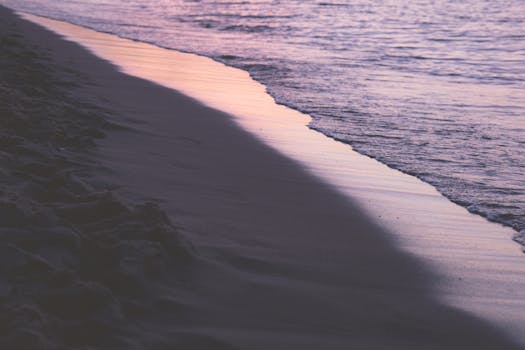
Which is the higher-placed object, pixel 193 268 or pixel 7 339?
pixel 7 339

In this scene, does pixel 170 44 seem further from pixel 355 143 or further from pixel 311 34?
pixel 355 143

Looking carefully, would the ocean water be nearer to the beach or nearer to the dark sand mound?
the beach

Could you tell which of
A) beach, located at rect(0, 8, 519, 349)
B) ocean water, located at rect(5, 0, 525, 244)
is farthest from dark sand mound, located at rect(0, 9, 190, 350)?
ocean water, located at rect(5, 0, 525, 244)

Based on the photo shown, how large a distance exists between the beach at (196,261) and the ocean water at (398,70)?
4.32 ft

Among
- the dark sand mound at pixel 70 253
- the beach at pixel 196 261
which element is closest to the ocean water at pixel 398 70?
the beach at pixel 196 261

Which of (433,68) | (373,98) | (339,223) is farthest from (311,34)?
(339,223)

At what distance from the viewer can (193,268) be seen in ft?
10.5

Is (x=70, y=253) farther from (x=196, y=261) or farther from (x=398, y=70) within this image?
(x=398, y=70)

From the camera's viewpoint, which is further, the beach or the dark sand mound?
the beach

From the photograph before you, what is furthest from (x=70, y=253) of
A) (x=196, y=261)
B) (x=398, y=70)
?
(x=398, y=70)

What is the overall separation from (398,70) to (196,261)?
30.5ft

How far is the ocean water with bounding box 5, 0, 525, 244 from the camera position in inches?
241

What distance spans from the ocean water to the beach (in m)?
1.32

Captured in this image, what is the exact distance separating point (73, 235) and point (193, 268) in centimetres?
54
